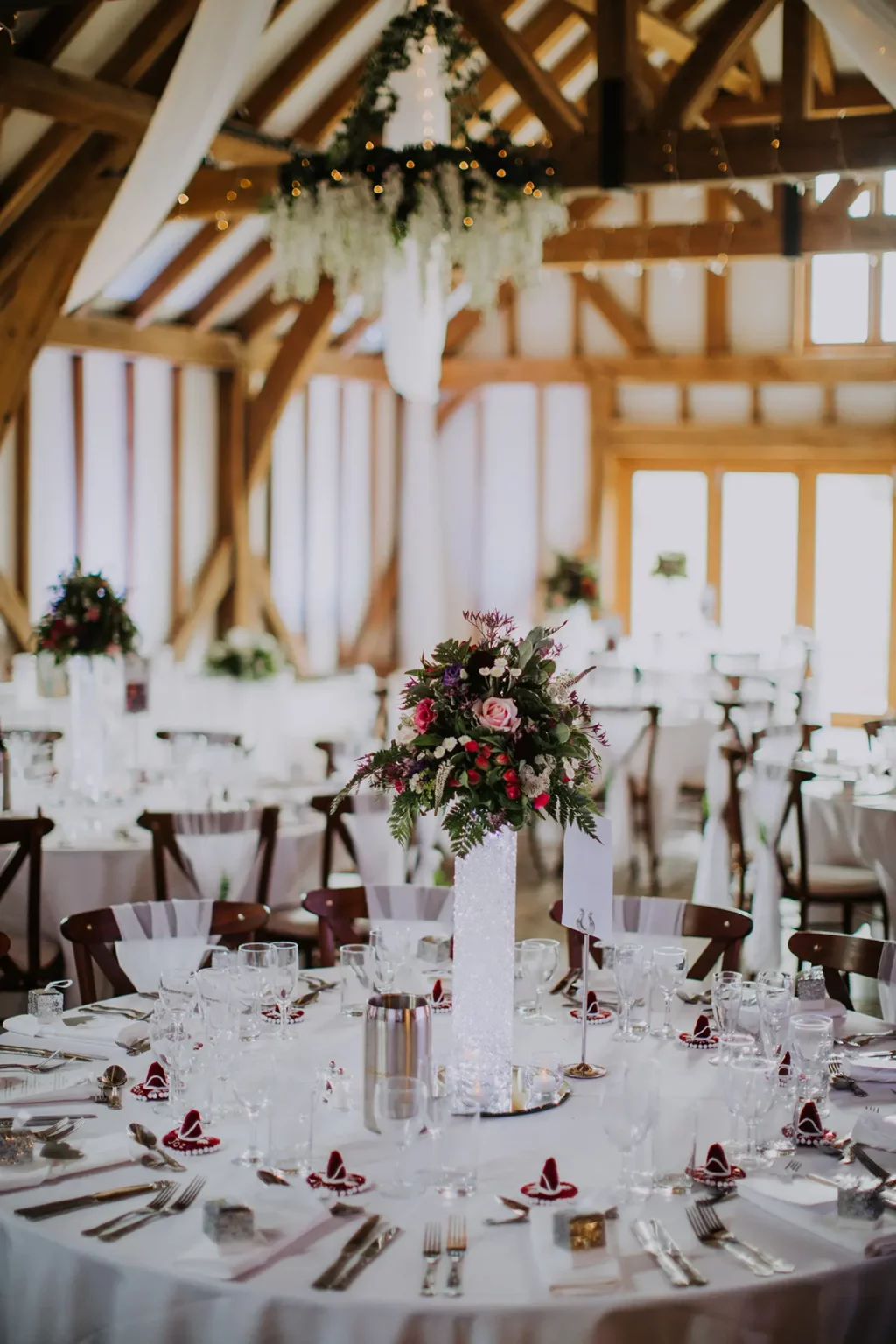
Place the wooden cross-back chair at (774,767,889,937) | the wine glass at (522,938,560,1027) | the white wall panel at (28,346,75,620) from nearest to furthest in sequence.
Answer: the wine glass at (522,938,560,1027), the wooden cross-back chair at (774,767,889,937), the white wall panel at (28,346,75,620)

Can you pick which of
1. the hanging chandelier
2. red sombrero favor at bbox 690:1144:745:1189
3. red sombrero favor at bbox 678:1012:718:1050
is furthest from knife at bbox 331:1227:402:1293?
the hanging chandelier

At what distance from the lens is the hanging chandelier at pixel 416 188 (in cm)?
604

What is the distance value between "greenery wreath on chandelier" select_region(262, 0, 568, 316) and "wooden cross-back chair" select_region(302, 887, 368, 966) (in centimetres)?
298

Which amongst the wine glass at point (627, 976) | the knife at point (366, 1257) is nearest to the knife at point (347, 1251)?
the knife at point (366, 1257)

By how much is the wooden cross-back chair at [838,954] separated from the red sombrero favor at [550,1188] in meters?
1.44

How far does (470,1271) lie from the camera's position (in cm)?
215

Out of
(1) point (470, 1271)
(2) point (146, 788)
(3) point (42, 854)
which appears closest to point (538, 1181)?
(1) point (470, 1271)

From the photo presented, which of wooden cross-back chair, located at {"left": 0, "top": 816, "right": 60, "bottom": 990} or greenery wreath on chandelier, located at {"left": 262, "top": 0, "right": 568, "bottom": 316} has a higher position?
greenery wreath on chandelier, located at {"left": 262, "top": 0, "right": 568, "bottom": 316}

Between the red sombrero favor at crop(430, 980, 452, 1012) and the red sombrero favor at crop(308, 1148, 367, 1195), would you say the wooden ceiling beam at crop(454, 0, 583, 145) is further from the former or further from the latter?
the red sombrero favor at crop(308, 1148, 367, 1195)

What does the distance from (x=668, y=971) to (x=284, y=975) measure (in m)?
0.80

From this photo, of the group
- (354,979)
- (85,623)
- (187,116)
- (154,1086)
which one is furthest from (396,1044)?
(187,116)

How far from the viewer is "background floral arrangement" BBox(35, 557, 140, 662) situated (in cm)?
618

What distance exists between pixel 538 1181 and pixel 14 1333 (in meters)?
0.84

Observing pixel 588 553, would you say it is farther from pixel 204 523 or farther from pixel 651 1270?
pixel 651 1270
